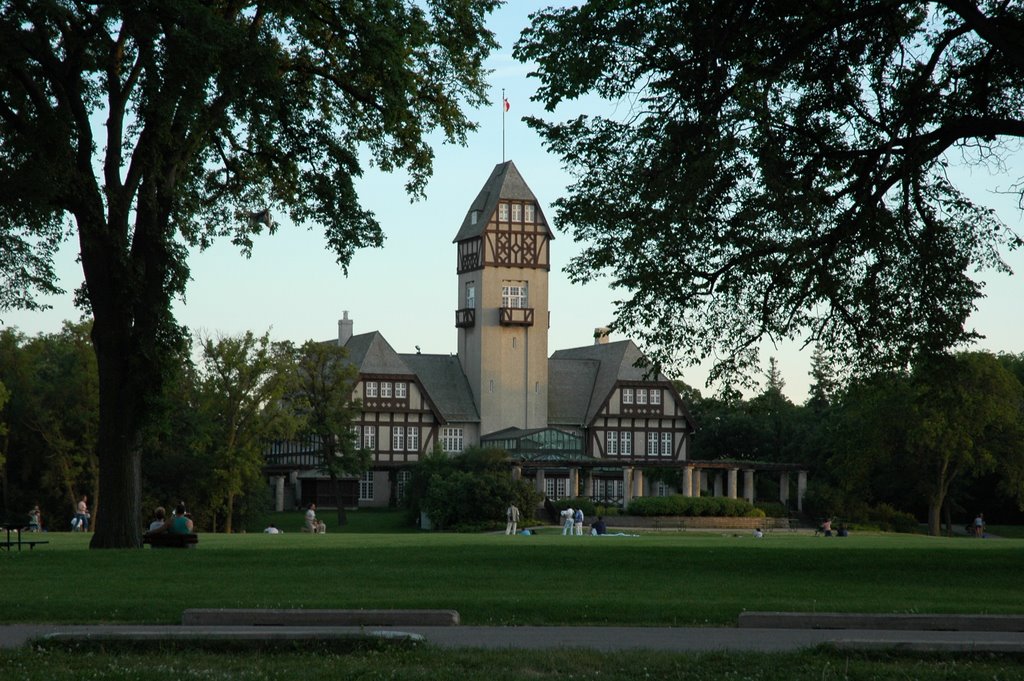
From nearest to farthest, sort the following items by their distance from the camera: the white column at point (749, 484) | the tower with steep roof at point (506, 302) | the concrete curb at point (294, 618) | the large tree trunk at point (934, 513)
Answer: the concrete curb at point (294, 618), the large tree trunk at point (934, 513), the white column at point (749, 484), the tower with steep roof at point (506, 302)

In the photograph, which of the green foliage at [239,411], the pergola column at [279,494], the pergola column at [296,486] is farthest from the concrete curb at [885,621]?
the pergola column at [296,486]

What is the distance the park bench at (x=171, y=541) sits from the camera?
25.7 meters

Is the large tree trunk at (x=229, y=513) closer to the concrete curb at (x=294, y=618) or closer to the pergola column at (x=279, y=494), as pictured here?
the pergola column at (x=279, y=494)

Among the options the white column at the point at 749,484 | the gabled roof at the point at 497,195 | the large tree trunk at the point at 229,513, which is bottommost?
the large tree trunk at the point at 229,513

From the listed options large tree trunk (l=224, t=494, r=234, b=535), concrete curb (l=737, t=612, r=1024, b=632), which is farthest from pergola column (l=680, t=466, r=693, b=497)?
concrete curb (l=737, t=612, r=1024, b=632)

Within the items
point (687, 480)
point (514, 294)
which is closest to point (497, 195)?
point (514, 294)

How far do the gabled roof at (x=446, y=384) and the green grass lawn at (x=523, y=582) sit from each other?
68789mm

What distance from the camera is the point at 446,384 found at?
96.4 meters

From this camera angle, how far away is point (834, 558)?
2275 centimetres

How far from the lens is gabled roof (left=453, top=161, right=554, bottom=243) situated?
9075cm

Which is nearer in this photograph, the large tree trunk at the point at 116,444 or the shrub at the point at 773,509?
the large tree trunk at the point at 116,444

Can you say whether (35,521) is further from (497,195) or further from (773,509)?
(497,195)

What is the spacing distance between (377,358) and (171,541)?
6431 centimetres

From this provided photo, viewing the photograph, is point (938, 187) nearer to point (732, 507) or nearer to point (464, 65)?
point (464, 65)
